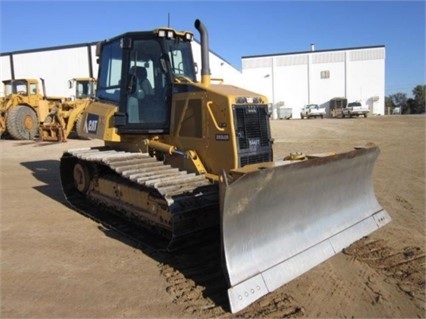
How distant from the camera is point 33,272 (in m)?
4.95

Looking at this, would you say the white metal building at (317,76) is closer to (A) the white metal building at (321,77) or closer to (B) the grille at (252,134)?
(A) the white metal building at (321,77)

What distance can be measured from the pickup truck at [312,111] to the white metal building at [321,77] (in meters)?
4.19

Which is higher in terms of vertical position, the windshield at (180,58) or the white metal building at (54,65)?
the white metal building at (54,65)

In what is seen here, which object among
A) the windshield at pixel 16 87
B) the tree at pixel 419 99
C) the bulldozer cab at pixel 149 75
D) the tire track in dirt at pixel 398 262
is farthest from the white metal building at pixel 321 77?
the tire track in dirt at pixel 398 262

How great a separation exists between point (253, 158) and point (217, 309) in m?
2.38

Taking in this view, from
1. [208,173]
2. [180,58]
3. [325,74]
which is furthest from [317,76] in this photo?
[208,173]

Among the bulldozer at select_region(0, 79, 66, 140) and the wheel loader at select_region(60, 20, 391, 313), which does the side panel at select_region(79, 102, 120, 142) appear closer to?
the wheel loader at select_region(60, 20, 391, 313)

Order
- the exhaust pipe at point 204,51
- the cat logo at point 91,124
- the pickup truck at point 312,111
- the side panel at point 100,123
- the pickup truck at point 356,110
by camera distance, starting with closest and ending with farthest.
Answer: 1. the exhaust pipe at point 204,51
2. the side panel at point 100,123
3. the cat logo at point 91,124
4. the pickup truck at point 356,110
5. the pickup truck at point 312,111

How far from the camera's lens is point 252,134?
600 centimetres

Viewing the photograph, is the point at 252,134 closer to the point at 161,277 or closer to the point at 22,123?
the point at 161,277

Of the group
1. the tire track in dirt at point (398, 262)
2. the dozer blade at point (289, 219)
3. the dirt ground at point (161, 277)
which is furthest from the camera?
the tire track in dirt at point (398, 262)

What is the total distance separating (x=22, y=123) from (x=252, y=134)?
16341mm

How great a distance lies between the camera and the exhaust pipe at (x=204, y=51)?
5.96 meters

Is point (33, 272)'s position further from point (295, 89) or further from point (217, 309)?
point (295, 89)
